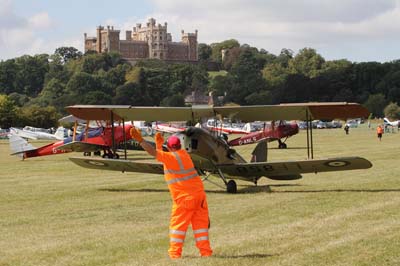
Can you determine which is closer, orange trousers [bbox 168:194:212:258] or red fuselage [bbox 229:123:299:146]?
orange trousers [bbox 168:194:212:258]

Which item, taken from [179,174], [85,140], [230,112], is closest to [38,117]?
[85,140]

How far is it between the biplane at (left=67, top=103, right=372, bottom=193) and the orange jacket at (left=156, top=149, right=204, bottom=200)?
6788mm

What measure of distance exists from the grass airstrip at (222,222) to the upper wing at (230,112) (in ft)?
5.65

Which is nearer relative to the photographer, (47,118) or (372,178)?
(372,178)

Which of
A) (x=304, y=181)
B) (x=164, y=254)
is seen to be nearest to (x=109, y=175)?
(x=304, y=181)

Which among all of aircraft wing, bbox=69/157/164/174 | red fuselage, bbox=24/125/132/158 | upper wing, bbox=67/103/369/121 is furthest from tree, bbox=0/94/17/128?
aircraft wing, bbox=69/157/164/174

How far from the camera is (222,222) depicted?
496 inches

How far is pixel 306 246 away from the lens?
9.99 metres

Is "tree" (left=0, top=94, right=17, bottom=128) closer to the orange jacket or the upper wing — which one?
the upper wing

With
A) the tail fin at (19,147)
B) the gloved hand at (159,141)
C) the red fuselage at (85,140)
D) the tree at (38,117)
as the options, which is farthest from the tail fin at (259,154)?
the tree at (38,117)

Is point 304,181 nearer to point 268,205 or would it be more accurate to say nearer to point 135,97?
point 268,205

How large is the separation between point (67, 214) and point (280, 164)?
5.51 meters

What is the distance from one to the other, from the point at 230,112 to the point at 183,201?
29.9 feet

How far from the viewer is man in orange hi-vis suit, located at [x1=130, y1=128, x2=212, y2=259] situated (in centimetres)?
930
